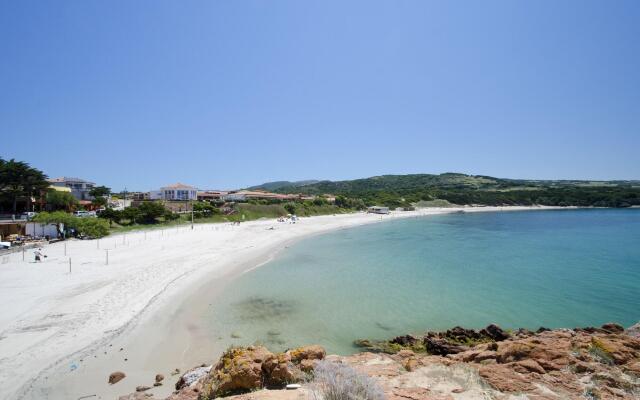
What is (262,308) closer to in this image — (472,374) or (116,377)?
(116,377)

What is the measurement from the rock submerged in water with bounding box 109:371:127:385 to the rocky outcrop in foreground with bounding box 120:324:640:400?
3.89ft

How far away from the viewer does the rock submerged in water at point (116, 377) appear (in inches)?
347

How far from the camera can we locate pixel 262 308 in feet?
52.2

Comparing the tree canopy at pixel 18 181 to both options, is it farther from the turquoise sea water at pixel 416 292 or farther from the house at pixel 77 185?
the turquoise sea water at pixel 416 292

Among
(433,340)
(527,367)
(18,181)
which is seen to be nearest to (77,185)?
(18,181)

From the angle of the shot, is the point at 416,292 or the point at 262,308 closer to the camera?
the point at 262,308

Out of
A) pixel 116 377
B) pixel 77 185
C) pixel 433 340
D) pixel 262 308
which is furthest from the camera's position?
pixel 77 185

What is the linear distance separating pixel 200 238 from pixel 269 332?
948 inches

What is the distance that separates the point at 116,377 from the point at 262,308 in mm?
7512

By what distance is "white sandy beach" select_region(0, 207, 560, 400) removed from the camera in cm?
892

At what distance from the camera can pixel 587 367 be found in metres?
6.89

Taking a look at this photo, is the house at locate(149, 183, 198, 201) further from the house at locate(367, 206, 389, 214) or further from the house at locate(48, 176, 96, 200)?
the house at locate(367, 206, 389, 214)

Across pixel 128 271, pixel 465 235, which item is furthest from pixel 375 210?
pixel 128 271

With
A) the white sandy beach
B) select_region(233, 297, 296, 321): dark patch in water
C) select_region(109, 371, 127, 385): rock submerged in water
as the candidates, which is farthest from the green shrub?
select_region(109, 371, 127, 385): rock submerged in water
